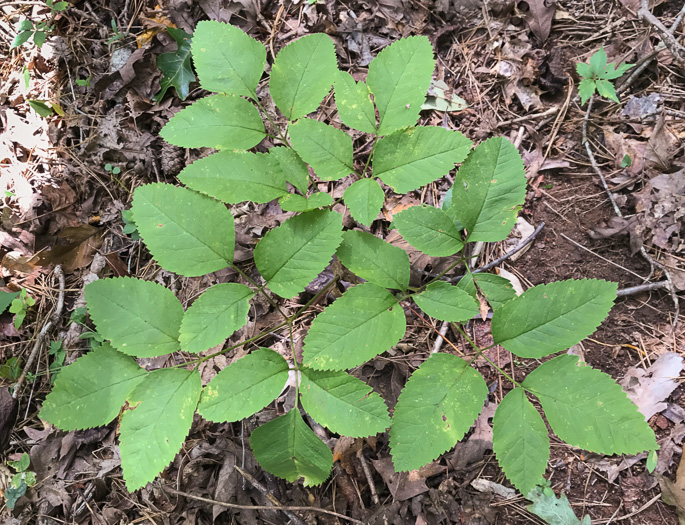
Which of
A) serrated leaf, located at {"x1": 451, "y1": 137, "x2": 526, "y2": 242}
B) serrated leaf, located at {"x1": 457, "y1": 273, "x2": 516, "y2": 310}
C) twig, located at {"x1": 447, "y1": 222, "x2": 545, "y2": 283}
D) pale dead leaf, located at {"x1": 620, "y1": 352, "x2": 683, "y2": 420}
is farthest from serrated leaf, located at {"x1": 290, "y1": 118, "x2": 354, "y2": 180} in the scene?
pale dead leaf, located at {"x1": 620, "y1": 352, "x2": 683, "y2": 420}

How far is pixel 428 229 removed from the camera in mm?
1392

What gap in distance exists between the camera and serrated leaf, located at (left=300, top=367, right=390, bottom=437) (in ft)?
4.14

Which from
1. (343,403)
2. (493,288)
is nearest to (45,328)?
(343,403)

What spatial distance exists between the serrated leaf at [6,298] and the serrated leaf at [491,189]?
2.25m

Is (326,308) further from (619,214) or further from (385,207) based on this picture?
(619,214)

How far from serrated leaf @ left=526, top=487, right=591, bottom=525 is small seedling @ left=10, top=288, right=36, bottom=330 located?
2504 millimetres

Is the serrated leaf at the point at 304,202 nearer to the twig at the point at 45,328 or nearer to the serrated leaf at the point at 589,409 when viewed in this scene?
the serrated leaf at the point at 589,409

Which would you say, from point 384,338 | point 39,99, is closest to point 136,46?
point 39,99

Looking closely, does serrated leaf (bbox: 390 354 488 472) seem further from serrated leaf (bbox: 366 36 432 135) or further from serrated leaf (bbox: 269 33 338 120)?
serrated leaf (bbox: 269 33 338 120)

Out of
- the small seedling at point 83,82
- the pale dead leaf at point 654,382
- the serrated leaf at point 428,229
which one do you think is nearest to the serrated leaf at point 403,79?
the serrated leaf at point 428,229

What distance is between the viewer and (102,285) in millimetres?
1373

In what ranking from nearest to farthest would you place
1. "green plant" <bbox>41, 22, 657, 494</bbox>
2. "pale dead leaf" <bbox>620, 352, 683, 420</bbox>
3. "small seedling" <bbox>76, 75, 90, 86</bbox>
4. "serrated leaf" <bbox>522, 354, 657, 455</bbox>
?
"serrated leaf" <bbox>522, 354, 657, 455</bbox> → "green plant" <bbox>41, 22, 657, 494</bbox> → "pale dead leaf" <bbox>620, 352, 683, 420</bbox> → "small seedling" <bbox>76, 75, 90, 86</bbox>

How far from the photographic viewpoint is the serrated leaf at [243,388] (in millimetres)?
1253

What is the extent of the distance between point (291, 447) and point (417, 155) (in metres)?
1.06
